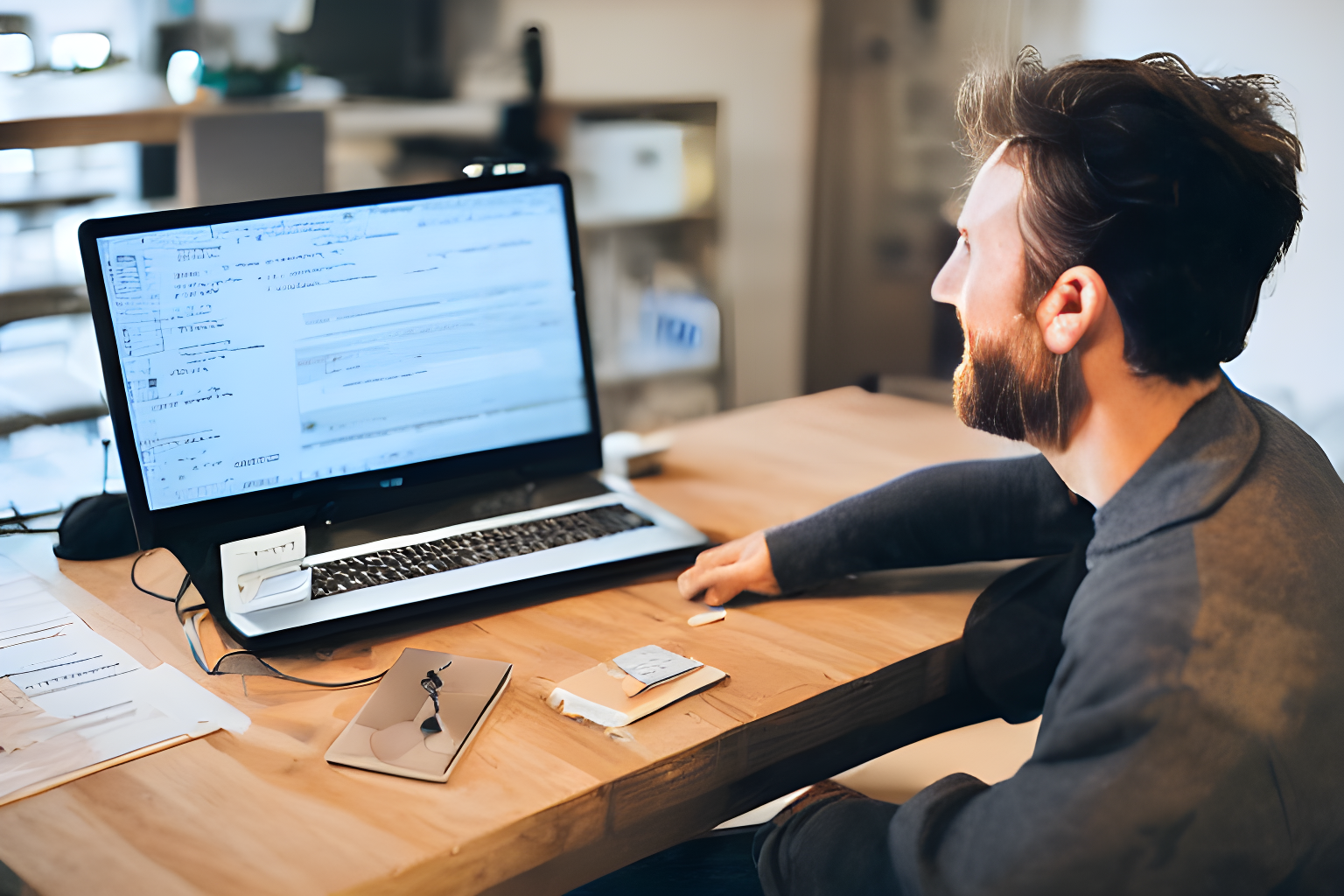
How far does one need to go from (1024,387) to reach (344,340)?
69 centimetres

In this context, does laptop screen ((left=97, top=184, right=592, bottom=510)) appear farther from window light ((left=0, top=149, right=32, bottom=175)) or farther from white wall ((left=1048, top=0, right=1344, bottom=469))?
white wall ((left=1048, top=0, right=1344, bottom=469))

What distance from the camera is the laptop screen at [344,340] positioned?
3.55ft

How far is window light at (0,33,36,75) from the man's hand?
92 centimetres

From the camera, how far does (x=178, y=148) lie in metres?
1.34

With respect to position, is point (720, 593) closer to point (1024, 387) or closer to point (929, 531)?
point (929, 531)

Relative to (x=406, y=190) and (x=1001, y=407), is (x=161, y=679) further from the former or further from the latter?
(x=1001, y=407)

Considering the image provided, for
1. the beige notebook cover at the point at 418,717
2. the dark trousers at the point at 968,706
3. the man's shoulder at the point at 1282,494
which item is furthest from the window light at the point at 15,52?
the man's shoulder at the point at 1282,494

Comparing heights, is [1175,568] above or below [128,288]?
below

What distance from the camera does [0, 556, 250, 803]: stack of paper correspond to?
855 millimetres

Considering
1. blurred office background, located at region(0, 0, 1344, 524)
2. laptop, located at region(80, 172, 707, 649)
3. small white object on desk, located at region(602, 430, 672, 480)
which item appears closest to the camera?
laptop, located at region(80, 172, 707, 649)

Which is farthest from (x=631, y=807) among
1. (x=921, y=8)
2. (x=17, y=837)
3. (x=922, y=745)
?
(x=921, y=8)

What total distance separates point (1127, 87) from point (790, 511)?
26.9 inches

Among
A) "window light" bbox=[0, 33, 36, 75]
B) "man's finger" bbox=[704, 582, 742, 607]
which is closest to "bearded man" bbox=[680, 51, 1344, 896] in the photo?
"man's finger" bbox=[704, 582, 742, 607]

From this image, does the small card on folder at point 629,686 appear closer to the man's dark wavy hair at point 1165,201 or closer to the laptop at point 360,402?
the laptop at point 360,402
